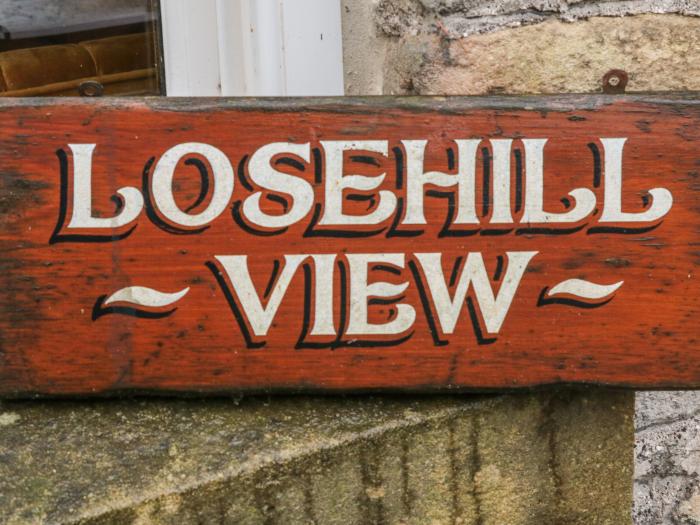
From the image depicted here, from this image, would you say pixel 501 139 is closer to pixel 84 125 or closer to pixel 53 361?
pixel 84 125

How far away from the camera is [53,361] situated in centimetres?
103

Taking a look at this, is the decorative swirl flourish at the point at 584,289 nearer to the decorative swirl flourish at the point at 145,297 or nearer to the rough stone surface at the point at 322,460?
the rough stone surface at the point at 322,460

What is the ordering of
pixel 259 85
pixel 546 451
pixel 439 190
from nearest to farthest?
pixel 439 190 → pixel 546 451 → pixel 259 85

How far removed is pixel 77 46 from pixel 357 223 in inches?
31.5

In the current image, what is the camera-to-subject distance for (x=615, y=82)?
1.09 metres

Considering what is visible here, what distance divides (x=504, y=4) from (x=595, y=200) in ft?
1.30

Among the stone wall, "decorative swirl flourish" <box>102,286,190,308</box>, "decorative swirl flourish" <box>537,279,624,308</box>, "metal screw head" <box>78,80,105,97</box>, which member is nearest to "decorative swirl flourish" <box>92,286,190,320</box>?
"decorative swirl flourish" <box>102,286,190,308</box>

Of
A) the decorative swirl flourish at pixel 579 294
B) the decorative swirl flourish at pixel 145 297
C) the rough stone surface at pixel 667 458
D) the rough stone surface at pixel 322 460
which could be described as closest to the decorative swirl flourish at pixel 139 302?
the decorative swirl flourish at pixel 145 297

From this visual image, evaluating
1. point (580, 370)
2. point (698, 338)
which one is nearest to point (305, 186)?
point (580, 370)

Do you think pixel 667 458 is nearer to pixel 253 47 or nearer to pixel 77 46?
pixel 253 47

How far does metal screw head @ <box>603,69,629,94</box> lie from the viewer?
1.08 m

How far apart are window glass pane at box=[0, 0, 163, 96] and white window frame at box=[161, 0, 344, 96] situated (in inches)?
1.9

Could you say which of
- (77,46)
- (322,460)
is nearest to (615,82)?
(322,460)

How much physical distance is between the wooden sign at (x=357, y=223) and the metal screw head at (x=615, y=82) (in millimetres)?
95
